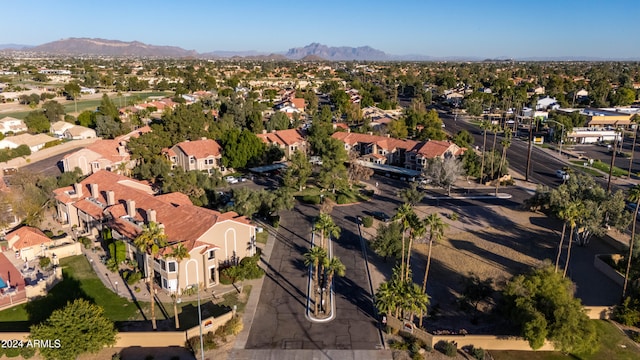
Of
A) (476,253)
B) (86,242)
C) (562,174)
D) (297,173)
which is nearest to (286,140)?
(297,173)

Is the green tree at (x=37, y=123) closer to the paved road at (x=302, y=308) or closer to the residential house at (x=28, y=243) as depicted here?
the residential house at (x=28, y=243)

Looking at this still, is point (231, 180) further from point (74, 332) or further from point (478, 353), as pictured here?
point (478, 353)

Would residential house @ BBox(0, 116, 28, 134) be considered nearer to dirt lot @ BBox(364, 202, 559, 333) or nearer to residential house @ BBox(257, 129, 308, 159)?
residential house @ BBox(257, 129, 308, 159)

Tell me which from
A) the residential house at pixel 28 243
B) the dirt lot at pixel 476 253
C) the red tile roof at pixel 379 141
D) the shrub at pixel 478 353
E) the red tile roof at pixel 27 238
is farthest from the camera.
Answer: the red tile roof at pixel 379 141

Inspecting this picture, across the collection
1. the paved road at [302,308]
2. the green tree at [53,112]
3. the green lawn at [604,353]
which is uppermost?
the green tree at [53,112]

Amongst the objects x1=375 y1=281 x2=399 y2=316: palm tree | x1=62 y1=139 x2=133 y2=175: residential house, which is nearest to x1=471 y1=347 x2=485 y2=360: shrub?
x1=375 y1=281 x2=399 y2=316: palm tree

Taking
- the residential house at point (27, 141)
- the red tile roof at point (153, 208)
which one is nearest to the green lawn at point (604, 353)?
the red tile roof at point (153, 208)
